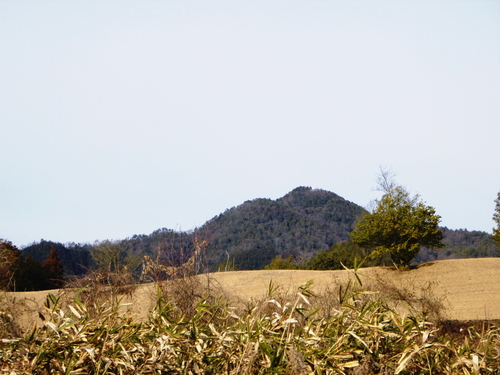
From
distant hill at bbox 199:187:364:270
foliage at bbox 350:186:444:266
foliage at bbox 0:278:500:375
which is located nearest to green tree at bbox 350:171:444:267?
foliage at bbox 350:186:444:266

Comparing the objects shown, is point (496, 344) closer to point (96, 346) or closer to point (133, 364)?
point (133, 364)

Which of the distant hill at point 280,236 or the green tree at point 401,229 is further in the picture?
the distant hill at point 280,236

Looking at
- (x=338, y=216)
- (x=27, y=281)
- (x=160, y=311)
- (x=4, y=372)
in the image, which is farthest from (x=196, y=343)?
(x=338, y=216)

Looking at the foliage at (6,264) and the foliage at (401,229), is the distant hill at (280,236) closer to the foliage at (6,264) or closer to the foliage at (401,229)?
the foliage at (6,264)

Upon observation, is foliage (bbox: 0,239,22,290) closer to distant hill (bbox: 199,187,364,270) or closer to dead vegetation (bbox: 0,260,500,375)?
dead vegetation (bbox: 0,260,500,375)

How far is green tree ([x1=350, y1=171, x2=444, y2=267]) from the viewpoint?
24984 millimetres

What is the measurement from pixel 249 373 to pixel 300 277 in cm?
2454

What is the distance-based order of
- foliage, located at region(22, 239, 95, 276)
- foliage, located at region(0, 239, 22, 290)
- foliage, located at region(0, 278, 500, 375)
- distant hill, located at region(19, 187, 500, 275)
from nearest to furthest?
foliage, located at region(0, 278, 500, 375) → foliage, located at region(0, 239, 22, 290) → foliage, located at region(22, 239, 95, 276) → distant hill, located at region(19, 187, 500, 275)

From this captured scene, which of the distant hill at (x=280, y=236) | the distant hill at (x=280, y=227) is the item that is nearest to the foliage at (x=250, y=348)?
the distant hill at (x=280, y=236)

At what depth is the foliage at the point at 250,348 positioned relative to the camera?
6.35 feet

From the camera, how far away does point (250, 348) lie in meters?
1.97

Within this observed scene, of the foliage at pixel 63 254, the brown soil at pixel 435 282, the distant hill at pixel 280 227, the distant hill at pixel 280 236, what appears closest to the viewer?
the brown soil at pixel 435 282

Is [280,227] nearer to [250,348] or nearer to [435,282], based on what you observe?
[435,282]

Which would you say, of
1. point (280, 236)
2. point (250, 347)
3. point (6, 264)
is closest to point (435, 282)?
point (6, 264)
